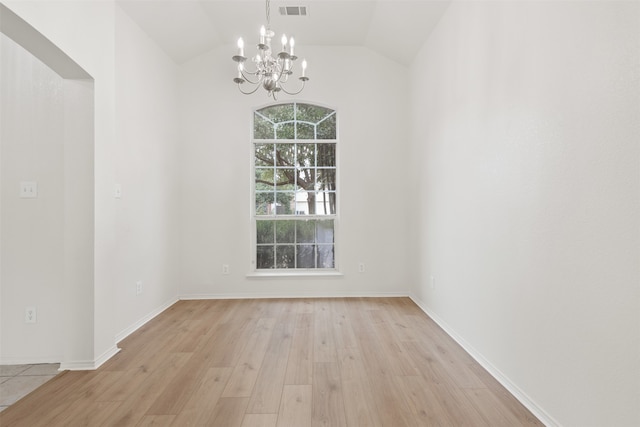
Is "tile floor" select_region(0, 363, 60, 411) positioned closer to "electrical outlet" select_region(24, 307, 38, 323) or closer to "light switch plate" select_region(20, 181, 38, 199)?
"electrical outlet" select_region(24, 307, 38, 323)

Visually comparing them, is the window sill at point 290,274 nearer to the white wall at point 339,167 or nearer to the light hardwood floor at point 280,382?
the white wall at point 339,167

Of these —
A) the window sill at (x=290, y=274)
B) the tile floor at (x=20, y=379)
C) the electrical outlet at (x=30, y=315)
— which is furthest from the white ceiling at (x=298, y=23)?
the tile floor at (x=20, y=379)

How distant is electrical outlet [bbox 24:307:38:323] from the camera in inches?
92.8

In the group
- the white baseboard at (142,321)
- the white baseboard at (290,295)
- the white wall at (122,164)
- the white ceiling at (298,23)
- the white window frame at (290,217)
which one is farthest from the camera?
the white window frame at (290,217)

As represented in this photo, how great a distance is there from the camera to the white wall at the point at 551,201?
125 cm

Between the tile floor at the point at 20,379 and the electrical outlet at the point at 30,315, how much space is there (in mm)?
327

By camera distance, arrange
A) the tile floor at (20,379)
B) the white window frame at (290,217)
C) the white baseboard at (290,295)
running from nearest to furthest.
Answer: the tile floor at (20,379)
the white baseboard at (290,295)
the white window frame at (290,217)

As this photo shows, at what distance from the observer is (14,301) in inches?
92.5

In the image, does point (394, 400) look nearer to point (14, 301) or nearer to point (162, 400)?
point (162, 400)

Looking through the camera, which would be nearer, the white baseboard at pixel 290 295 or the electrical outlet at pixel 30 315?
the electrical outlet at pixel 30 315

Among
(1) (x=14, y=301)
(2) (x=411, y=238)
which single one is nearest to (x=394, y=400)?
(2) (x=411, y=238)

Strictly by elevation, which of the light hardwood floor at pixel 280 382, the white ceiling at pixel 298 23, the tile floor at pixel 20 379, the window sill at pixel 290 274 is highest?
the white ceiling at pixel 298 23

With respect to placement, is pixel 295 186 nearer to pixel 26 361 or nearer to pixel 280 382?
pixel 280 382

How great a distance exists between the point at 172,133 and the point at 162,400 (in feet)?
10.0
